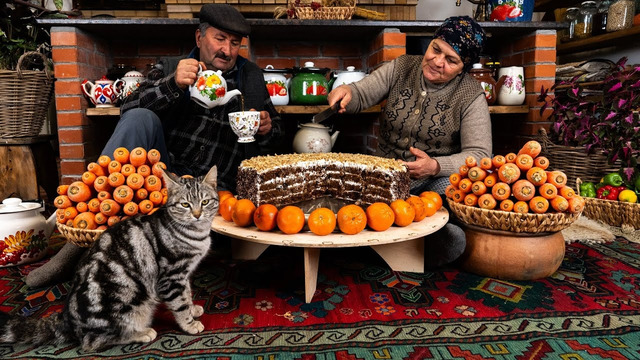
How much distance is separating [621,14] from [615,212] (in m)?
2.12

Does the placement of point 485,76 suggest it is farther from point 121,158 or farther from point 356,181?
point 121,158

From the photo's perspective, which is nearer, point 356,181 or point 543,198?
point 543,198

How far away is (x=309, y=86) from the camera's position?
3.12 metres

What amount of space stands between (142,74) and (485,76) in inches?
98.6

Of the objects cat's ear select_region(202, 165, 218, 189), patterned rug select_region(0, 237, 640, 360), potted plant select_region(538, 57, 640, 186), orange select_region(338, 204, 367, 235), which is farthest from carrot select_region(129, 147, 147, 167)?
potted plant select_region(538, 57, 640, 186)

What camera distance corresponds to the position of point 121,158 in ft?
6.81

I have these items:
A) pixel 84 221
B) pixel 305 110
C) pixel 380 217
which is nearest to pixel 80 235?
pixel 84 221

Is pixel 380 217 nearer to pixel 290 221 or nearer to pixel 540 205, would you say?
pixel 290 221

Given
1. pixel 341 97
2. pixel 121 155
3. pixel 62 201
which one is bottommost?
pixel 62 201

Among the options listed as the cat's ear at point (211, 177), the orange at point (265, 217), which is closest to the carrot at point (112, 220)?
the cat's ear at point (211, 177)

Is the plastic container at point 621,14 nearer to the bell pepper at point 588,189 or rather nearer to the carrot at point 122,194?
the bell pepper at point 588,189

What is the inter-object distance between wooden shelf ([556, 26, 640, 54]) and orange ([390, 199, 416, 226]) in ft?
10.8

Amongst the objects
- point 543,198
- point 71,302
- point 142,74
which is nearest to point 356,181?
point 543,198

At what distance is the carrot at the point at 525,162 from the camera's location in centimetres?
211
